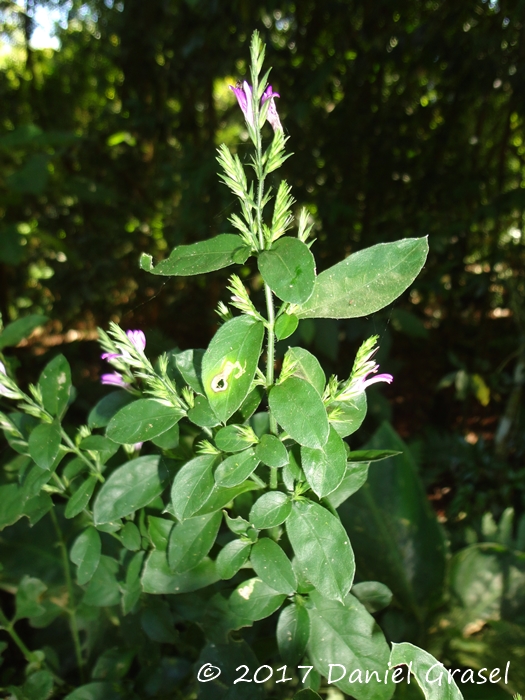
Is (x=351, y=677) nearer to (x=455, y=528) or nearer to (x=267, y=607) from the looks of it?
(x=267, y=607)

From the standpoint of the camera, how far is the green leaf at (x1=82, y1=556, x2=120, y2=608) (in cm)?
64

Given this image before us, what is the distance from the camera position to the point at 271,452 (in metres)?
0.42

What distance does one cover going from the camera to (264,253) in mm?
383

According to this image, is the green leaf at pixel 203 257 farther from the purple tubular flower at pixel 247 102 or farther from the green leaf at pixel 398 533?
the green leaf at pixel 398 533

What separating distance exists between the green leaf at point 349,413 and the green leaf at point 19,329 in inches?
17.1

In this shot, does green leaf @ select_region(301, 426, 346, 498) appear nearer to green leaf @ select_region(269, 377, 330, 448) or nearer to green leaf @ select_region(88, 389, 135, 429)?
green leaf @ select_region(269, 377, 330, 448)

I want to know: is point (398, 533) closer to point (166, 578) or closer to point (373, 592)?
point (373, 592)

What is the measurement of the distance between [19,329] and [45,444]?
27 centimetres

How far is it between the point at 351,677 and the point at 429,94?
6.37 ft

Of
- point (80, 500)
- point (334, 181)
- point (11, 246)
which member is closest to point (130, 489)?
point (80, 500)

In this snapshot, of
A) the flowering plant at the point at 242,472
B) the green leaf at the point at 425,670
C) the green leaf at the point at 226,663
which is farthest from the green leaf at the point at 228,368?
the green leaf at the point at 226,663

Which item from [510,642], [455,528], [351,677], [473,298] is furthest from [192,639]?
[473,298]

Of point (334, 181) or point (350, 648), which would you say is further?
point (334, 181)

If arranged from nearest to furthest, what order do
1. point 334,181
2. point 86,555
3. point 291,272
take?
1. point 291,272
2. point 86,555
3. point 334,181
